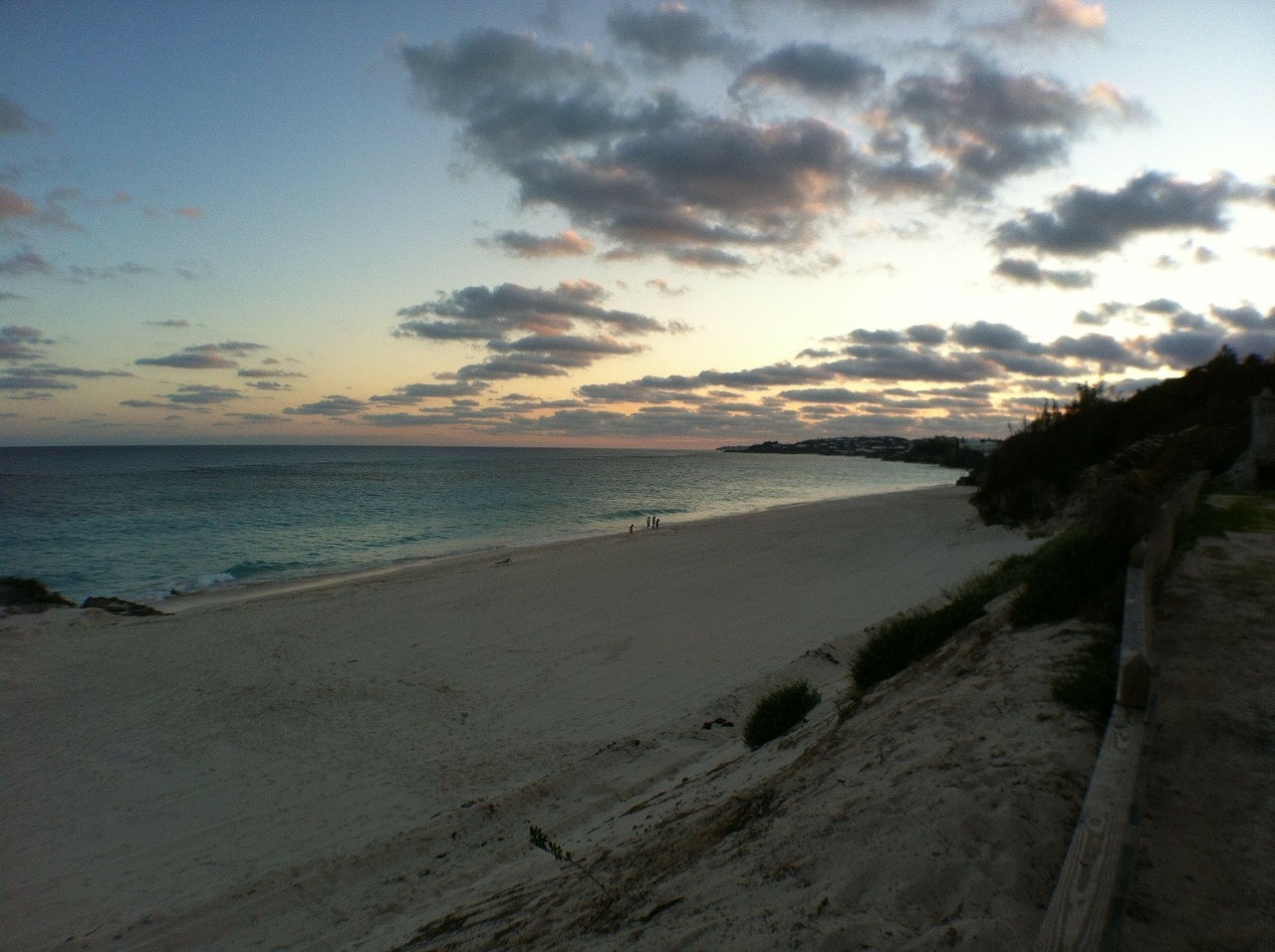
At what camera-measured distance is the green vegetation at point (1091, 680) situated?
4.46 m

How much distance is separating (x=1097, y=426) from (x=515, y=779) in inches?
945

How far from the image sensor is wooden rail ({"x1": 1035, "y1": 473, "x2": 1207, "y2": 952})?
238 cm

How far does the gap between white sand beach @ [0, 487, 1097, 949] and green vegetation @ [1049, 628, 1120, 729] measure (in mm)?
194

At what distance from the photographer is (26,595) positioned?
59.7 feet

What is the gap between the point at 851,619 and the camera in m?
13.3

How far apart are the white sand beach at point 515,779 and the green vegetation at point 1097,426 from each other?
1034 cm

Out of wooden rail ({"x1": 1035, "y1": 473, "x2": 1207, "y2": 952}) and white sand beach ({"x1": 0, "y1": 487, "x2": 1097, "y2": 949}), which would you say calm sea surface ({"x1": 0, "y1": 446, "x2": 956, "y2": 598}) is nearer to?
white sand beach ({"x1": 0, "y1": 487, "x2": 1097, "y2": 949})

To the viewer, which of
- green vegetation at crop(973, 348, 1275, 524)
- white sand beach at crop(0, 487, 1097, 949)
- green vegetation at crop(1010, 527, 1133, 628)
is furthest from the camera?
green vegetation at crop(973, 348, 1275, 524)

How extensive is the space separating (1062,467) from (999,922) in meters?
24.5

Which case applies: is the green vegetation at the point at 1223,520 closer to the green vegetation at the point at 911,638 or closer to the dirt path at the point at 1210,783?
the green vegetation at the point at 911,638

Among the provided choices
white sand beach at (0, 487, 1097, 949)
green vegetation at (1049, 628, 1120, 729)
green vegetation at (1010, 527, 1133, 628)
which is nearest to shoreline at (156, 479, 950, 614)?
white sand beach at (0, 487, 1097, 949)

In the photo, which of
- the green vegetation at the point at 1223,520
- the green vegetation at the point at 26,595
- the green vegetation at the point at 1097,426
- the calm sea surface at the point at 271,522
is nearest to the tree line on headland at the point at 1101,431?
the green vegetation at the point at 1097,426

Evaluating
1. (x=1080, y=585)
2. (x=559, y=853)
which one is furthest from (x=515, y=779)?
(x=1080, y=585)

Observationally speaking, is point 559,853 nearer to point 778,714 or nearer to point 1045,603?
point 778,714
